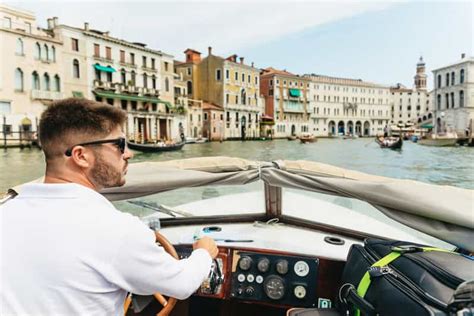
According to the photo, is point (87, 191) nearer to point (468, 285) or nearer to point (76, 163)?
point (76, 163)

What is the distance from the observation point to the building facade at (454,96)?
3638 centimetres

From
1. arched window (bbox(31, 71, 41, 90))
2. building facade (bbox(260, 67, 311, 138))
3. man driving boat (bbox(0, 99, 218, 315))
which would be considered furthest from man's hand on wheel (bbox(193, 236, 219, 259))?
building facade (bbox(260, 67, 311, 138))

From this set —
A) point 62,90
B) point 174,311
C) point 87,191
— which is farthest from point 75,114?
point 62,90

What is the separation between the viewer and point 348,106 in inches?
2265

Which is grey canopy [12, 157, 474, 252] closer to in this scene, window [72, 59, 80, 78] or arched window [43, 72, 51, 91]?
arched window [43, 72, 51, 91]

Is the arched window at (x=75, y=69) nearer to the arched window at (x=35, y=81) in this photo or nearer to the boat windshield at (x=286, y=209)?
the arched window at (x=35, y=81)

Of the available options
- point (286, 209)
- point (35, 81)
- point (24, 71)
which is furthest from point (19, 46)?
point (286, 209)

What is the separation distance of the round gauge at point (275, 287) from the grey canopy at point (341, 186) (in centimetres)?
46

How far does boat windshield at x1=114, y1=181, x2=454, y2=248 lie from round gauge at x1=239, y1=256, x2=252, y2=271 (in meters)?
0.49

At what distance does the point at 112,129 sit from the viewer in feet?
3.06

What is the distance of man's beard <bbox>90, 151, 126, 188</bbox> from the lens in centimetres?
89

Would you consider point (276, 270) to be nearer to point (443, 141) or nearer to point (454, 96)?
point (443, 141)

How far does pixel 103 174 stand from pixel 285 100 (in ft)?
A: 154

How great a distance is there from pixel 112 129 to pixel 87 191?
0.69 feet
